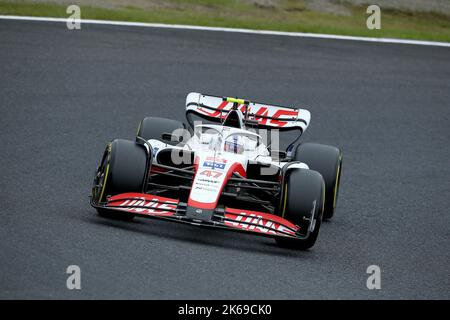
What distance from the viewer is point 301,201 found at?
884 centimetres

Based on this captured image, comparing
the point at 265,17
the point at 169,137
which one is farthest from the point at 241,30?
the point at 169,137

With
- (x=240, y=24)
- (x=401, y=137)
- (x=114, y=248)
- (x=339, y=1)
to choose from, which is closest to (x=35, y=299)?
(x=114, y=248)

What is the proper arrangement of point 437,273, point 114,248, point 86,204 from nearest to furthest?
point 114,248 < point 437,273 < point 86,204

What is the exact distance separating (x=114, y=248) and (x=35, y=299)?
1.51m

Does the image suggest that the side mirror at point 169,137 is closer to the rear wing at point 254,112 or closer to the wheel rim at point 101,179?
the rear wing at point 254,112

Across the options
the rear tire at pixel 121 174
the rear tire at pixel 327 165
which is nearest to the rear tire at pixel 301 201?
the rear tire at pixel 327 165

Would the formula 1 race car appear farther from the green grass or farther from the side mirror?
the green grass

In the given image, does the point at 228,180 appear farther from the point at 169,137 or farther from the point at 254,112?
the point at 254,112

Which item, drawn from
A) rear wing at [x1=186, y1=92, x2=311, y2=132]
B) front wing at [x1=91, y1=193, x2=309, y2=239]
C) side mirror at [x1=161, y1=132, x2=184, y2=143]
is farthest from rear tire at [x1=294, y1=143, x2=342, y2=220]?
front wing at [x1=91, y1=193, x2=309, y2=239]

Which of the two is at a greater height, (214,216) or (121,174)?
(121,174)

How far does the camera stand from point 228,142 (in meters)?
9.76

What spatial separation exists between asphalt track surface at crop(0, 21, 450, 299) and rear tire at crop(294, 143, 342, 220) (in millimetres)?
238

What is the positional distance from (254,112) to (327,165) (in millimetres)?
1078
